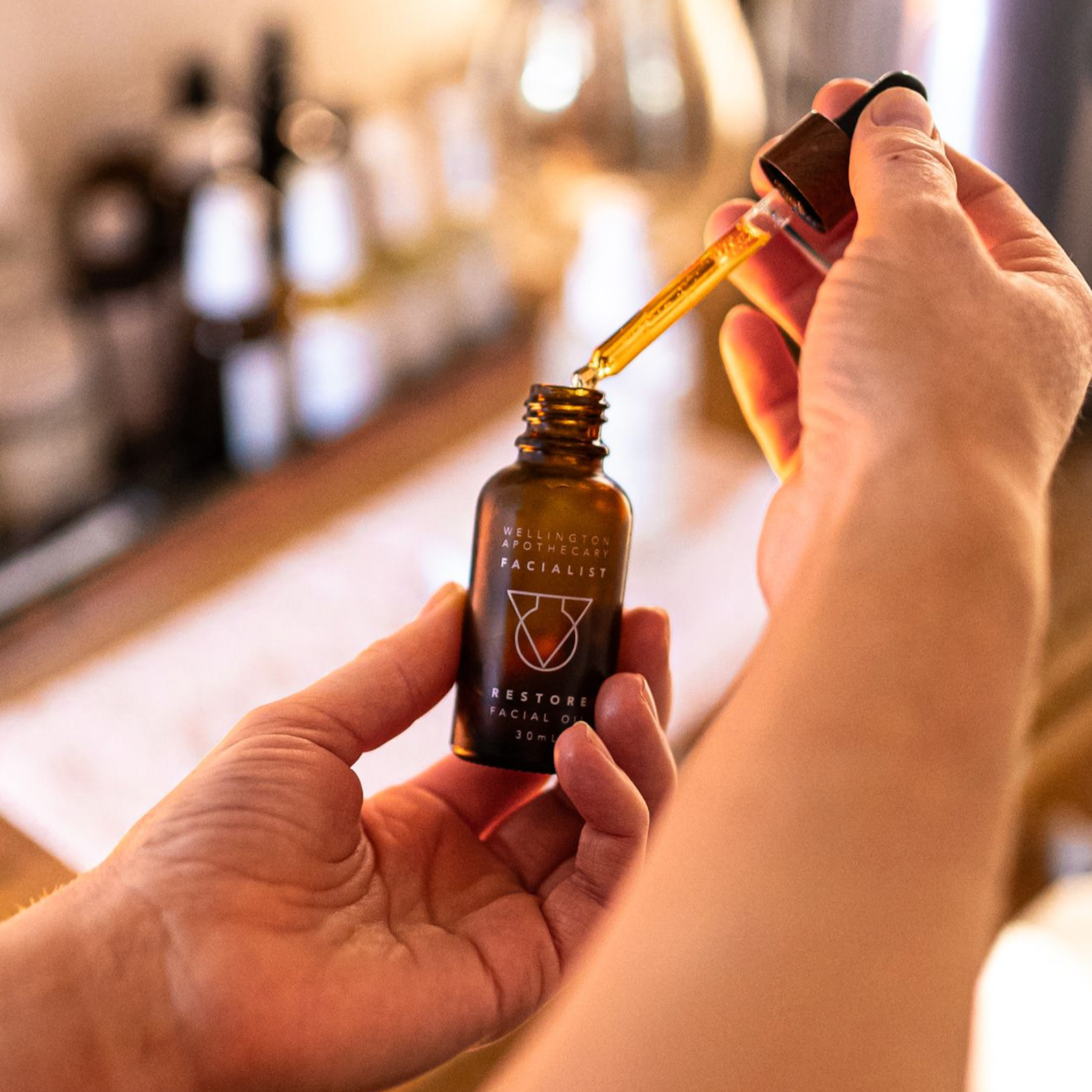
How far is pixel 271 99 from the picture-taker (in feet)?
3.34

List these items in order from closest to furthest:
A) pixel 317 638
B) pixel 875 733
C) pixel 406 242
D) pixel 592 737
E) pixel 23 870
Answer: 1. pixel 875 733
2. pixel 592 737
3. pixel 23 870
4. pixel 317 638
5. pixel 406 242

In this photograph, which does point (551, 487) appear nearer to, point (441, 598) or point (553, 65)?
point (441, 598)

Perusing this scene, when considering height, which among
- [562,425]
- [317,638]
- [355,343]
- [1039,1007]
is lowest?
[1039,1007]

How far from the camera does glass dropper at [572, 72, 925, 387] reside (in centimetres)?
47

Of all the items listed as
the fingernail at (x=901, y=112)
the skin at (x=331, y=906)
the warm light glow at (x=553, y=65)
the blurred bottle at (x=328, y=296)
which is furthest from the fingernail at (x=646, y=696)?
the warm light glow at (x=553, y=65)

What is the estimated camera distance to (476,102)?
111 centimetres

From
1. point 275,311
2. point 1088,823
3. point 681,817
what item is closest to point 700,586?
point 1088,823

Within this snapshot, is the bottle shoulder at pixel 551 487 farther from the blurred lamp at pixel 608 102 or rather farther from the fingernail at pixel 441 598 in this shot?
the blurred lamp at pixel 608 102

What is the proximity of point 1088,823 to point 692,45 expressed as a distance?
67 cm

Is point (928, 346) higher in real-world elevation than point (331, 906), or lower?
higher

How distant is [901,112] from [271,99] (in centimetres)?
70

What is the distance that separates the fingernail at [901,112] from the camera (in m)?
0.46

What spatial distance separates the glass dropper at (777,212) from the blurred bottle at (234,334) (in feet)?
1.49

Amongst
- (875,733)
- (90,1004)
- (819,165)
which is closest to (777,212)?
(819,165)
